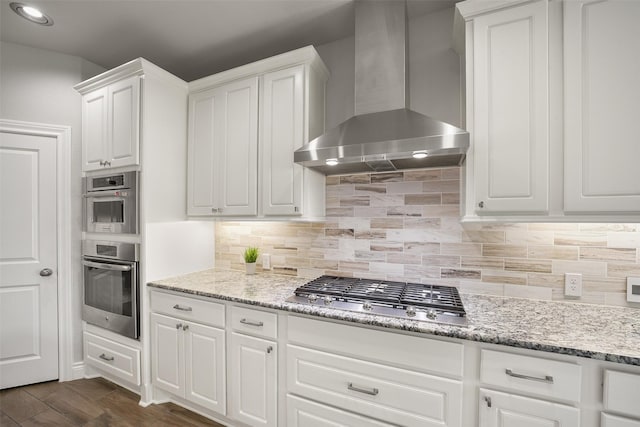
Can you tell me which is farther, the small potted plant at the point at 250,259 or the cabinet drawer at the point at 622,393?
the small potted plant at the point at 250,259

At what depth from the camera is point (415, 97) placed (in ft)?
6.61

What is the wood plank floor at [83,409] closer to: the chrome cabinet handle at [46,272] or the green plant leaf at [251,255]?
the chrome cabinet handle at [46,272]

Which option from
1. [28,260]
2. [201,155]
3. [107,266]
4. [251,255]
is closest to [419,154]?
[251,255]

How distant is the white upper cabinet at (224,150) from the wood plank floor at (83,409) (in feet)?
4.85

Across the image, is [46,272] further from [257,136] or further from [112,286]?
[257,136]

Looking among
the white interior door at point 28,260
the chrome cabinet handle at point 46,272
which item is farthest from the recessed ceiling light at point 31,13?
the chrome cabinet handle at point 46,272

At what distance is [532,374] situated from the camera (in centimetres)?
116

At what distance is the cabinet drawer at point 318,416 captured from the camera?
4.77ft

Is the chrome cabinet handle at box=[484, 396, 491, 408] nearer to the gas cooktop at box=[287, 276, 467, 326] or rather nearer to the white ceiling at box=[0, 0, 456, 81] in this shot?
the gas cooktop at box=[287, 276, 467, 326]

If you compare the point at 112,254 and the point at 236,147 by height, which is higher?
the point at 236,147

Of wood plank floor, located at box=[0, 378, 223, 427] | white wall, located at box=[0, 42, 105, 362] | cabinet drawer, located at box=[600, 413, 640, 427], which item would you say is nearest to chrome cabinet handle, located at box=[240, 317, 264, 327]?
wood plank floor, located at box=[0, 378, 223, 427]

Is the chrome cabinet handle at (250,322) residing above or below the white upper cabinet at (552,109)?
below

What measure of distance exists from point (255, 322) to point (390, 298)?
2.67 ft

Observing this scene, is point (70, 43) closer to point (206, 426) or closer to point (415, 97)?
point (415, 97)
